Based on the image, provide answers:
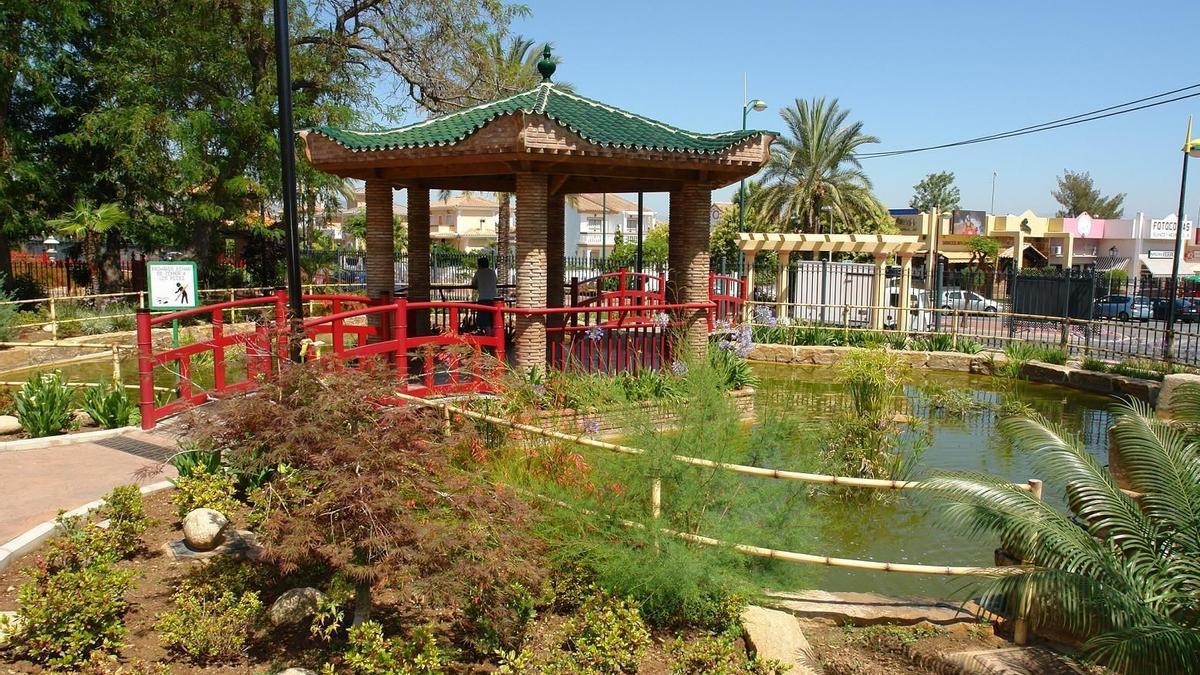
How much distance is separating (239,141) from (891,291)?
18.3 meters

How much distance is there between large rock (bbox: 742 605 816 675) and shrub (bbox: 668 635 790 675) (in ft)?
0.33

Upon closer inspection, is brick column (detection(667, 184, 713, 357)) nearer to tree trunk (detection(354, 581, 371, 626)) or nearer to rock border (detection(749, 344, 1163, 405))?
rock border (detection(749, 344, 1163, 405))

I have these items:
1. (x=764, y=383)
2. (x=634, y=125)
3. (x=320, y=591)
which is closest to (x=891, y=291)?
(x=764, y=383)

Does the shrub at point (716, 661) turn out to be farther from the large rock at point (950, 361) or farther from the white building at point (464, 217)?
the white building at point (464, 217)

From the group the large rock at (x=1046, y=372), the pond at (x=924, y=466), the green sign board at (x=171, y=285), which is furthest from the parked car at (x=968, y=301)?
the green sign board at (x=171, y=285)

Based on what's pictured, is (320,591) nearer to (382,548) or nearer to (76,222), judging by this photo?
(382,548)

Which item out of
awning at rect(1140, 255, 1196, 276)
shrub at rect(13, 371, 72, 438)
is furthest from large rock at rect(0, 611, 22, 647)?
awning at rect(1140, 255, 1196, 276)

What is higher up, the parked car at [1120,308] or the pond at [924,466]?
the parked car at [1120,308]

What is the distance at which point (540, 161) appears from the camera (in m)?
9.82

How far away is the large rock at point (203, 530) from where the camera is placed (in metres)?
5.99

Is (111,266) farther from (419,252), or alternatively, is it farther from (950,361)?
(950,361)

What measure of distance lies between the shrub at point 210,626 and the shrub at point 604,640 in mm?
1744

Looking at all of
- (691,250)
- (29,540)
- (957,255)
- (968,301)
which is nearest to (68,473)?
(29,540)

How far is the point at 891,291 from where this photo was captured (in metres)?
23.4
